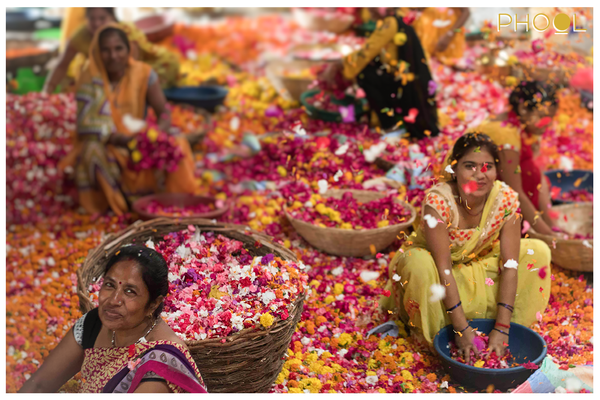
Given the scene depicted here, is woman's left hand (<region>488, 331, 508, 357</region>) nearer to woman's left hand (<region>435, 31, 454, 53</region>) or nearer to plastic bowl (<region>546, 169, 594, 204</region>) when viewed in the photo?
plastic bowl (<region>546, 169, 594, 204</region>)

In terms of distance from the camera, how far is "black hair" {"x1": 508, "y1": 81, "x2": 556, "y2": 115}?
3.74 m

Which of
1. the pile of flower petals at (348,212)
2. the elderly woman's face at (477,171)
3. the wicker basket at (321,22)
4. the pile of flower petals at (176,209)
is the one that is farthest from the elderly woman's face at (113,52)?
the wicker basket at (321,22)

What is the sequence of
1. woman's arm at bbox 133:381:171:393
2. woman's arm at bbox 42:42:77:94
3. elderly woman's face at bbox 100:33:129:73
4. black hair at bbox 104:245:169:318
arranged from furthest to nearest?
1. woman's arm at bbox 42:42:77:94
2. elderly woman's face at bbox 100:33:129:73
3. black hair at bbox 104:245:169:318
4. woman's arm at bbox 133:381:171:393

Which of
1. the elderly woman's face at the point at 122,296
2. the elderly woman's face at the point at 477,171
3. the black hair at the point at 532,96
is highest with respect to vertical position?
the black hair at the point at 532,96

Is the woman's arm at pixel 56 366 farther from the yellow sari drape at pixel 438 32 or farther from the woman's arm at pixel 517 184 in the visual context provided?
the yellow sari drape at pixel 438 32

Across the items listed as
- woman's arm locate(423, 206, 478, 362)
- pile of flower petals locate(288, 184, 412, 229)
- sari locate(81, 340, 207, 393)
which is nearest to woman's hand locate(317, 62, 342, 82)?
pile of flower petals locate(288, 184, 412, 229)

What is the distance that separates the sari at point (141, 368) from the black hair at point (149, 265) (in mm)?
190

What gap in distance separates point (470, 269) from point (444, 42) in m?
3.38

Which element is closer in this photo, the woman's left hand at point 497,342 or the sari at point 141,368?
the sari at point 141,368

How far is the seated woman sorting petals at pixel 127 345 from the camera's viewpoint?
2049 millimetres

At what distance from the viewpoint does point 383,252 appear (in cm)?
382

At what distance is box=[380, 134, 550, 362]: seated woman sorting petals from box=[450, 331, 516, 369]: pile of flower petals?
33 millimetres

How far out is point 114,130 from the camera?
4660mm

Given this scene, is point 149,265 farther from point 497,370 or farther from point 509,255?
point 509,255
